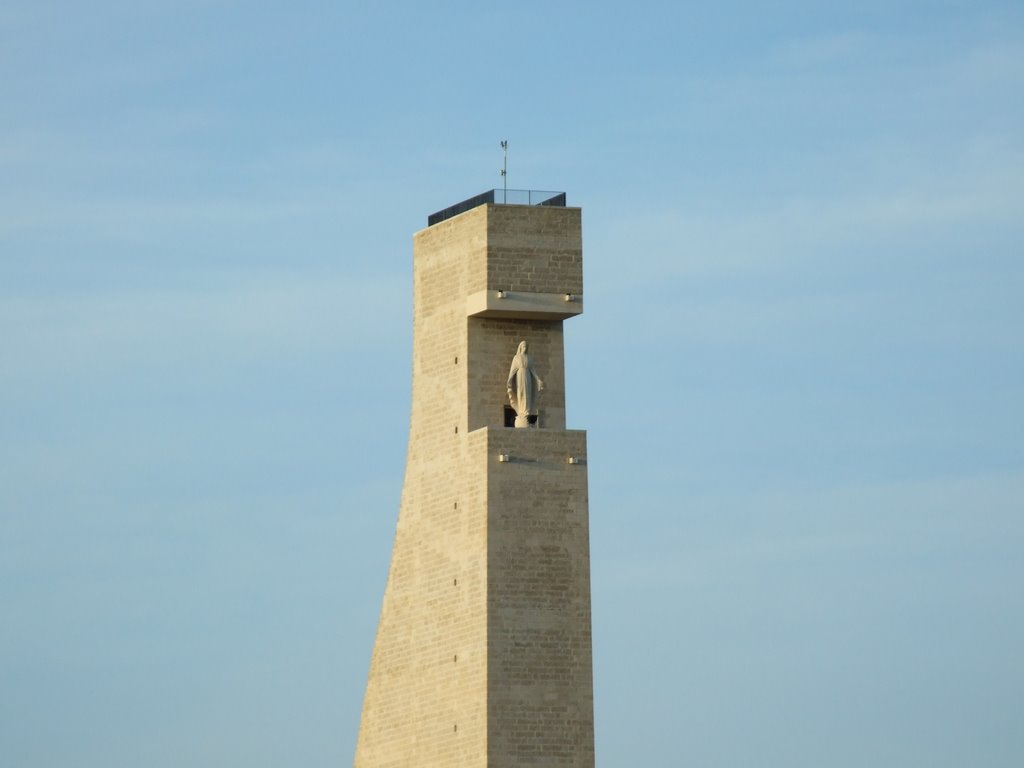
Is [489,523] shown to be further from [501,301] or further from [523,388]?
[501,301]

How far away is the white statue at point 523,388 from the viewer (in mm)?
51938

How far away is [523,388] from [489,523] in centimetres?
274

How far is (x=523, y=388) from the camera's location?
171ft

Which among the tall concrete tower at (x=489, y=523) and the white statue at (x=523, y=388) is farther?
the white statue at (x=523, y=388)

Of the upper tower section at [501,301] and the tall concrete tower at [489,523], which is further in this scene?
the upper tower section at [501,301]

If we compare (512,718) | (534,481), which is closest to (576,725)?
(512,718)

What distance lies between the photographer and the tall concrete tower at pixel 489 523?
5059 cm

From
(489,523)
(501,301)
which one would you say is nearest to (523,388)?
(501,301)

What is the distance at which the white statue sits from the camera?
51938 mm

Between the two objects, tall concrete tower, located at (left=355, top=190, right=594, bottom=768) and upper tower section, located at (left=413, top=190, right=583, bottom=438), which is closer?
tall concrete tower, located at (left=355, top=190, right=594, bottom=768)

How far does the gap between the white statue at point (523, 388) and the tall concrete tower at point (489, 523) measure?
0.08 feet

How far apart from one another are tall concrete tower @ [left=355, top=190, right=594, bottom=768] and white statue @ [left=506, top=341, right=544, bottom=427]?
3 centimetres

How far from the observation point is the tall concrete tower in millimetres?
50594

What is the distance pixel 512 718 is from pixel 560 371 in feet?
21.9
